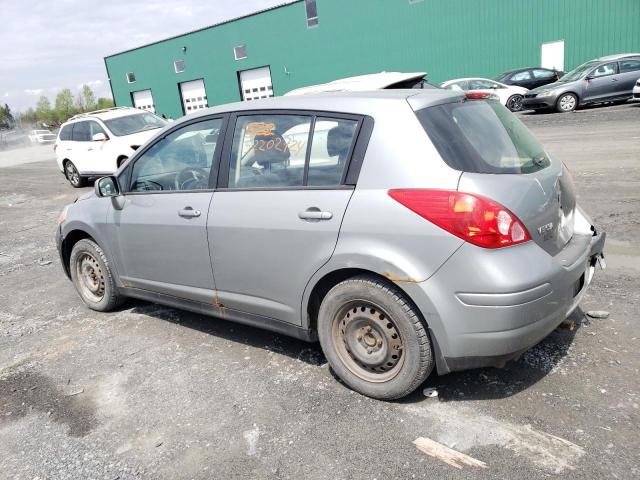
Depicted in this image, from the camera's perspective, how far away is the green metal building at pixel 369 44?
24.2 metres

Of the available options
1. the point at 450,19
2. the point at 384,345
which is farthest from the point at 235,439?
the point at 450,19

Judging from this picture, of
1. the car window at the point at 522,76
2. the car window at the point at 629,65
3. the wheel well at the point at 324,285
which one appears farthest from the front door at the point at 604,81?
the wheel well at the point at 324,285

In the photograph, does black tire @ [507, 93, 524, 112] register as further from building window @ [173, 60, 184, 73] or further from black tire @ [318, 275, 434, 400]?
building window @ [173, 60, 184, 73]

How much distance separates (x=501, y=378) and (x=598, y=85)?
16.9 m

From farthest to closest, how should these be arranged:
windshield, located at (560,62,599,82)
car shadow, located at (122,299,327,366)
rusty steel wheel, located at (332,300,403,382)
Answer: windshield, located at (560,62,599,82) < car shadow, located at (122,299,327,366) < rusty steel wheel, located at (332,300,403,382)

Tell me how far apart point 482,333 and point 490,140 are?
1.13m

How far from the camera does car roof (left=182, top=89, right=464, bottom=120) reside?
120 inches

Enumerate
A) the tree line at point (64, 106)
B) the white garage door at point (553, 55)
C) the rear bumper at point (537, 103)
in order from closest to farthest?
the rear bumper at point (537, 103), the white garage door at point (553, 55), the tree line at point (64, 106)

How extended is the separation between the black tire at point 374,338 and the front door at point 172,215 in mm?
1070

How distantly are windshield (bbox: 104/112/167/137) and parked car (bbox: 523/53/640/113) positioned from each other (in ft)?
41.3

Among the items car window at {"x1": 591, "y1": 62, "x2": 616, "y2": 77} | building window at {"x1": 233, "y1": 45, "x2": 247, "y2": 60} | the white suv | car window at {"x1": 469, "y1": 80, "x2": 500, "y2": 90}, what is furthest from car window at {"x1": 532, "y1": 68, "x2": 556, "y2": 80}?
building window at {"x1": 233, "y1": 45, "x2": 247, "y2": 60}

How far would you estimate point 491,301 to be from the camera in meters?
2.61

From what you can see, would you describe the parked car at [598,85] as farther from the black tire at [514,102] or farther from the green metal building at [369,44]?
the green metal building at [369,44]

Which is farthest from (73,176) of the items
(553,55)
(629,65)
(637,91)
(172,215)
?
(553,55)
